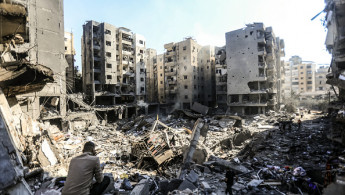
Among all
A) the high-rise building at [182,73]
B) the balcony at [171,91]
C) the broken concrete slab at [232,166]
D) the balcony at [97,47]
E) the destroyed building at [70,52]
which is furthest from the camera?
the balcony at [171,91]

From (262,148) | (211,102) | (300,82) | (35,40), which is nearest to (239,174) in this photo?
(262,148)

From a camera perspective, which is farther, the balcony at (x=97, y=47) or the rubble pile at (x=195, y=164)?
the balcony at (x=97, y=47)

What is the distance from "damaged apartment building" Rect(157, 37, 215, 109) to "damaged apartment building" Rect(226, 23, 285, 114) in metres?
9.45

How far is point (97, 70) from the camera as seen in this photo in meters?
36.4

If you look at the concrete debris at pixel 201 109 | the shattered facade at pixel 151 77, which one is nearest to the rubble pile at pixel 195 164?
the concrete debris at pixel 201 109

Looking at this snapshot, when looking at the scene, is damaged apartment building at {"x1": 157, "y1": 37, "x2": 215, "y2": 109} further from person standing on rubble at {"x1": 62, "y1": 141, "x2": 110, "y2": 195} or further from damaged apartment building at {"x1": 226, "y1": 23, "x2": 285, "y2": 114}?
person standing on rubble at {"x1": 62, "y1": 141, "x2": 110, "y2": 195}

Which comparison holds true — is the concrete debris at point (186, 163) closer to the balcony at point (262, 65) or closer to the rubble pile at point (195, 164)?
the rubble pile at point (195, 164)

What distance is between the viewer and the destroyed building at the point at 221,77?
39.5 m

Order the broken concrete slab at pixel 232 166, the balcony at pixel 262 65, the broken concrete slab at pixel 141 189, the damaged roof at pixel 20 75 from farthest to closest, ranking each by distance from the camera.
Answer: the balcony at pixel 262 65
the broken concrete slab at pixel 232 166
the damaged roof at pixel 20 75
the broken concrete slab at pixel 141 189

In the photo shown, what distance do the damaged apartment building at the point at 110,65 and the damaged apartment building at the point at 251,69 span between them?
22.0m

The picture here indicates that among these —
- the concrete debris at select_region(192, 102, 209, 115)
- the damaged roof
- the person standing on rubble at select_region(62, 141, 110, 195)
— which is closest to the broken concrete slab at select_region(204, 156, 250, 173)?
the person standing on rubble at select_region(62, 141, 110, 195)

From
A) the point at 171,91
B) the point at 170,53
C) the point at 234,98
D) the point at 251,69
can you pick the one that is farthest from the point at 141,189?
the point at 170,53

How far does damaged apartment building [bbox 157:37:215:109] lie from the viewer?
43500 mm

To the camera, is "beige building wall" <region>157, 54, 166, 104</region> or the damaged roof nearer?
the damaged roof
